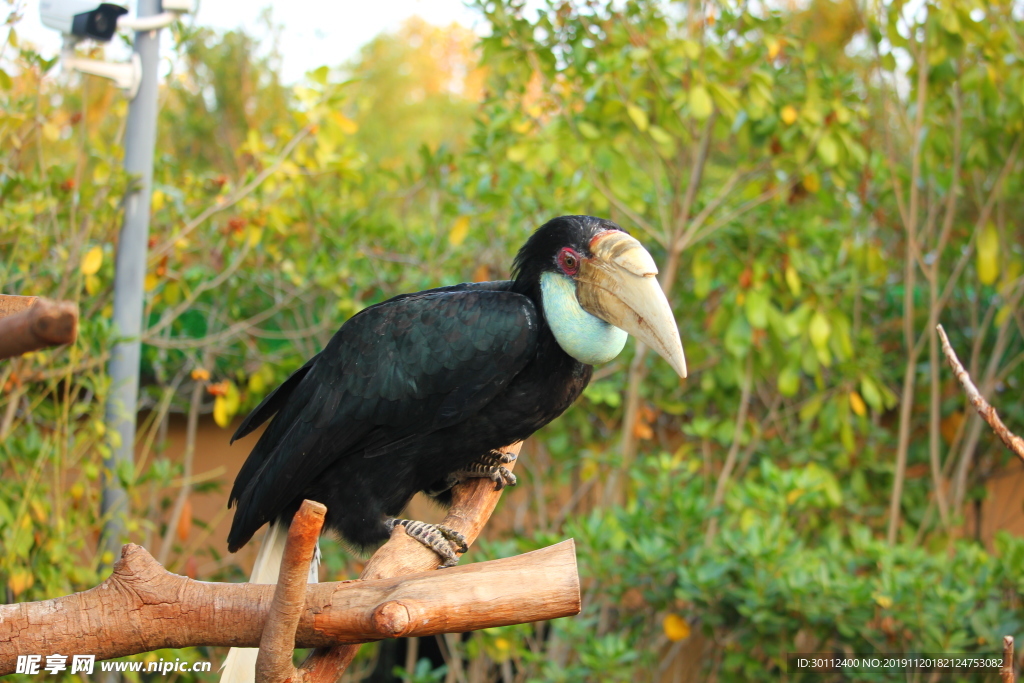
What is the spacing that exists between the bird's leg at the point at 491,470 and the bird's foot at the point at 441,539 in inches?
10.0

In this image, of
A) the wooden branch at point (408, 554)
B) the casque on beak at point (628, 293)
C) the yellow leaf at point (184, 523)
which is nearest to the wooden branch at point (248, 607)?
the wooden branch at point (408, 554)

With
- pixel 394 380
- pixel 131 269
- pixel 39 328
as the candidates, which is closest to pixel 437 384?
pixel 394 380

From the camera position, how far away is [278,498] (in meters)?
2.04

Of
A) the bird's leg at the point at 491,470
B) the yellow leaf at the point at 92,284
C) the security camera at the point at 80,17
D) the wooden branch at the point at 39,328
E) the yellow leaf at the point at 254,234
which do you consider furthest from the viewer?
the yellow leaf at the point at 254,234

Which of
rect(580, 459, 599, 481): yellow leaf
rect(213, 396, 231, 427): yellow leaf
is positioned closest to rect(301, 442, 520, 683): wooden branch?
rect(580, 459, 599, 481): yellow leaf

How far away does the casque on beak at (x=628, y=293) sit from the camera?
5.79 feet

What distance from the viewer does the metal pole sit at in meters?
2.70

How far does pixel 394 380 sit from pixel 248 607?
680 millimetres

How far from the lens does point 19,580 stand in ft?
7.80

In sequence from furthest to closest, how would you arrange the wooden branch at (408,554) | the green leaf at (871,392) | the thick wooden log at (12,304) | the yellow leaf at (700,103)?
the green leaf at (871,392), the yellow leaf at (700,103), the wooden branch at (408,554), the thick wooden log at (12,304)

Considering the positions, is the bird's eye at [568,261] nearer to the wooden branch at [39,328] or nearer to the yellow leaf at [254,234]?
the wooden branch at [39,328]

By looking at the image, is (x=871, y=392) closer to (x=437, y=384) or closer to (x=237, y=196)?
(x=437, y=384)

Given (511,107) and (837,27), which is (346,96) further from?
(837,27)

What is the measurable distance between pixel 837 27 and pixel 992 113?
4.85m
